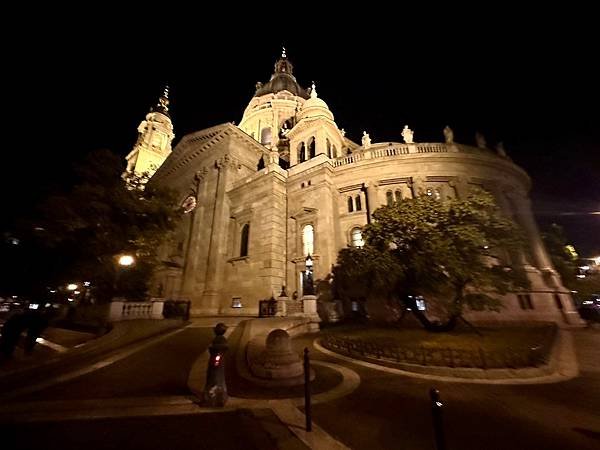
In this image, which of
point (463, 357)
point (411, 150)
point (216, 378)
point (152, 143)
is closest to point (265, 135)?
point (152, 143)

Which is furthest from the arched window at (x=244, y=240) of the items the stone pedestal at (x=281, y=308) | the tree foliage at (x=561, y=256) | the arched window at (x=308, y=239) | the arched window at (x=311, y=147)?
the tree foliage at (x=561, y=256)

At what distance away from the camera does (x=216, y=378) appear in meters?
4.73

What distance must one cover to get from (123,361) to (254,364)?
14.3ft

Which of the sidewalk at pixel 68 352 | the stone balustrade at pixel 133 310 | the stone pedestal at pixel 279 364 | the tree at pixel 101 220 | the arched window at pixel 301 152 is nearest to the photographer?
the sidewalk at pixel 68 352

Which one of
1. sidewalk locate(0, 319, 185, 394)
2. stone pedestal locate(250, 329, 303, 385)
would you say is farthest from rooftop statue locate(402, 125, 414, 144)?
sidewalk locate(0, 319, 185, 394)

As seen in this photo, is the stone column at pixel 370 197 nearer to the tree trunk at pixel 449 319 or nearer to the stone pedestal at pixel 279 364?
the tree trunk at pixel 449 319

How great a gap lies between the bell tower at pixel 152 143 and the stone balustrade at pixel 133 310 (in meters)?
39.8

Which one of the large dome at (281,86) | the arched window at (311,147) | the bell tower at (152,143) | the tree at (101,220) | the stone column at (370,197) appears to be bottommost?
the tree at (101,220)

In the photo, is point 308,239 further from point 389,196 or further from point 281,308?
point 389,196

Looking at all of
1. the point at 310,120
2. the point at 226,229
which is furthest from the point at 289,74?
the point at 226,229

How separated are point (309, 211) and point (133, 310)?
44.4 ft

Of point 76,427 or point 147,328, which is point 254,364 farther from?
point 147,328

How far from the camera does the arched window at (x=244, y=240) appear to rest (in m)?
23.4

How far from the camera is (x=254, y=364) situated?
7.00 metres
